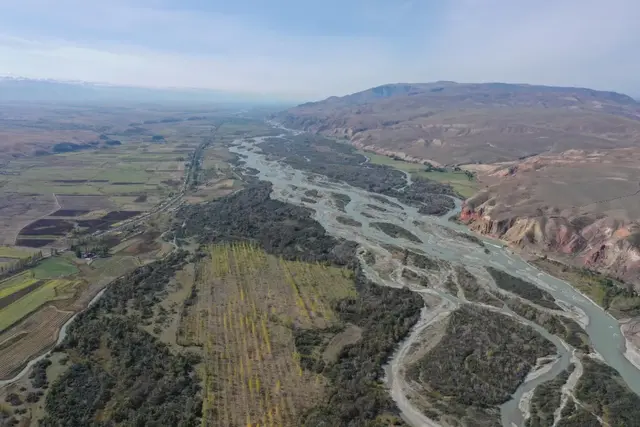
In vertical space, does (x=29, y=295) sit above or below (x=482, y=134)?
below

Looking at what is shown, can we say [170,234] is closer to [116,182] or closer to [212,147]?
[116,182]

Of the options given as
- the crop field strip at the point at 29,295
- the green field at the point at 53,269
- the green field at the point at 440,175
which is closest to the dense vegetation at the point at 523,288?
the green field at the point at 440,175

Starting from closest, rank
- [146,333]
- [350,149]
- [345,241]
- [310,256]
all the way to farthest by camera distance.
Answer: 1. [146,333]
2. [310,256]
3. [345,241]
4. [350,149]

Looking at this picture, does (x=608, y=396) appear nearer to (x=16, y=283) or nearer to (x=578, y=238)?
(x=578, y=238)

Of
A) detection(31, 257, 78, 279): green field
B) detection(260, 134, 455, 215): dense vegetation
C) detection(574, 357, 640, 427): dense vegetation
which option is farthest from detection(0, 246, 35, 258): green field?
detection(574, 357, 640, 427): dense vegetation

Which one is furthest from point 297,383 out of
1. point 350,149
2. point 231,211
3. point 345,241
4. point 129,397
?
point 350,149

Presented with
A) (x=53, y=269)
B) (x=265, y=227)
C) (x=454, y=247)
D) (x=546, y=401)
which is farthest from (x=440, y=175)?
(x=53, y=269)
